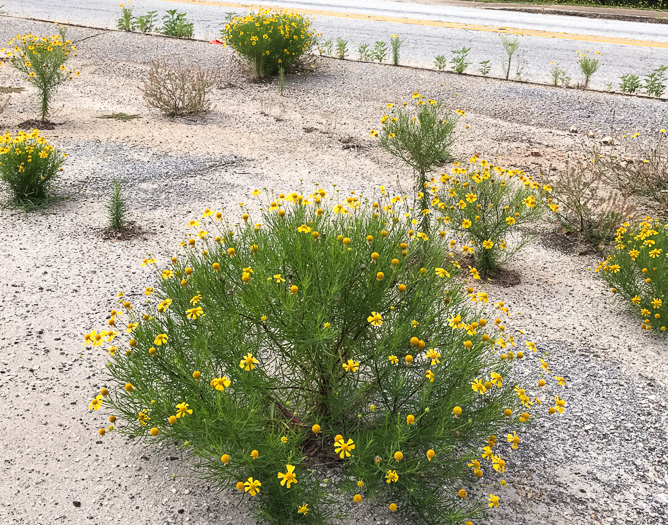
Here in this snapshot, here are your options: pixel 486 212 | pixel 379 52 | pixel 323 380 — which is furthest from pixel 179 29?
pixel 323 380

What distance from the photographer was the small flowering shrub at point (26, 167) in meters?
5.22

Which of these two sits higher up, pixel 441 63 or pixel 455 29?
pixel 455 29

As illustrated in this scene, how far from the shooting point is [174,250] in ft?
15.7

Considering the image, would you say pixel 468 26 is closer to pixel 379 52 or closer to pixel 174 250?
pixel 379 52

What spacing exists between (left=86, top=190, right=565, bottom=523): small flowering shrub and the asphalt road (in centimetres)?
832

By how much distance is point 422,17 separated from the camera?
52.4 ft

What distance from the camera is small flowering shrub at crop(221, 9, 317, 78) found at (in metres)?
9.30

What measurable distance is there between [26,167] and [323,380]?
3.85 meters

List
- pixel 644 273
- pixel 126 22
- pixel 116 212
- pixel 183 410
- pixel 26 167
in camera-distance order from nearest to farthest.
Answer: pixel 183 410 < pixel 644 273 < pixel 116 212 < pixel 26 167 < pixel 126 22

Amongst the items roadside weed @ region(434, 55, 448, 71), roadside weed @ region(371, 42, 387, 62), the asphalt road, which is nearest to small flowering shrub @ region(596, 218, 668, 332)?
the asphalt road

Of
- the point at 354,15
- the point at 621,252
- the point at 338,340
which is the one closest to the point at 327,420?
the point at 338,340

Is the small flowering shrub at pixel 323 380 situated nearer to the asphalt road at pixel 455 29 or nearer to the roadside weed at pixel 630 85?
Answer: the roadside weed at pixel 630 85

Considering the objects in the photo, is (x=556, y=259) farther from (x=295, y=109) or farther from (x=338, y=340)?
(x=295, y=109)

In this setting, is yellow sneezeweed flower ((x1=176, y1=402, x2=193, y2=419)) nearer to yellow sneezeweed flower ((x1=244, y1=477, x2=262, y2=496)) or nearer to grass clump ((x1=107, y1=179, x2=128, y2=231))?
yellow sneezeweed flower ((x1=244, y1=477, x2=262, y2=496))
